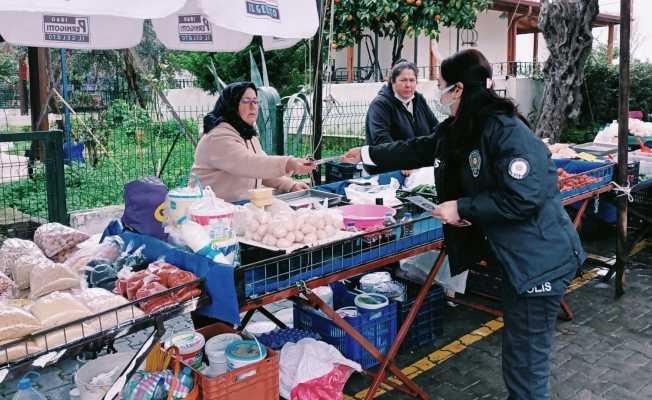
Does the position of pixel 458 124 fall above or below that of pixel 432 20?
below

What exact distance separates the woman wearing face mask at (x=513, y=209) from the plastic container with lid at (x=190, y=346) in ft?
4.20

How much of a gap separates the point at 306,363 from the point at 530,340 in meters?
1.19

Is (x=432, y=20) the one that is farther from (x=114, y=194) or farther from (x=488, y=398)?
(x=488, y=398)

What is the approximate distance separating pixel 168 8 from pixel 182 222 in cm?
119

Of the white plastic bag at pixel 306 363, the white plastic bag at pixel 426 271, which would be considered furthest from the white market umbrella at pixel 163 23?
the white plastic bag at pixel 426 271

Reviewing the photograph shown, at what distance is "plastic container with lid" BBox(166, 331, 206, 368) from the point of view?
8.90 feet

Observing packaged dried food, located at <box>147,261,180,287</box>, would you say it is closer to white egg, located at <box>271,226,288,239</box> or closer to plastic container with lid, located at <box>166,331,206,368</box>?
plastic container with lid, located at <box>166,331,206,368</box>

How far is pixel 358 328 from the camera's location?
3.90 metres

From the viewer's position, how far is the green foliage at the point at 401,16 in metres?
10.8

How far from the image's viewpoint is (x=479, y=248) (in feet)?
10.2

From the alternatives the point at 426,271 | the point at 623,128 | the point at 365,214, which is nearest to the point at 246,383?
the point at 365,214

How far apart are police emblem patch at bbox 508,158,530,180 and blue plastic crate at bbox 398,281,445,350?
6.39 feet

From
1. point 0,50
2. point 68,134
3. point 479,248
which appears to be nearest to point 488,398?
point 479,248

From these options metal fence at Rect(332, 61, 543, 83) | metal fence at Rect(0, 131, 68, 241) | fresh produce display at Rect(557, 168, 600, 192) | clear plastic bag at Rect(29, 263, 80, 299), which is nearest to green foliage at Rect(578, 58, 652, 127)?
metal fence at Rect(332, 61, 543, 83)
